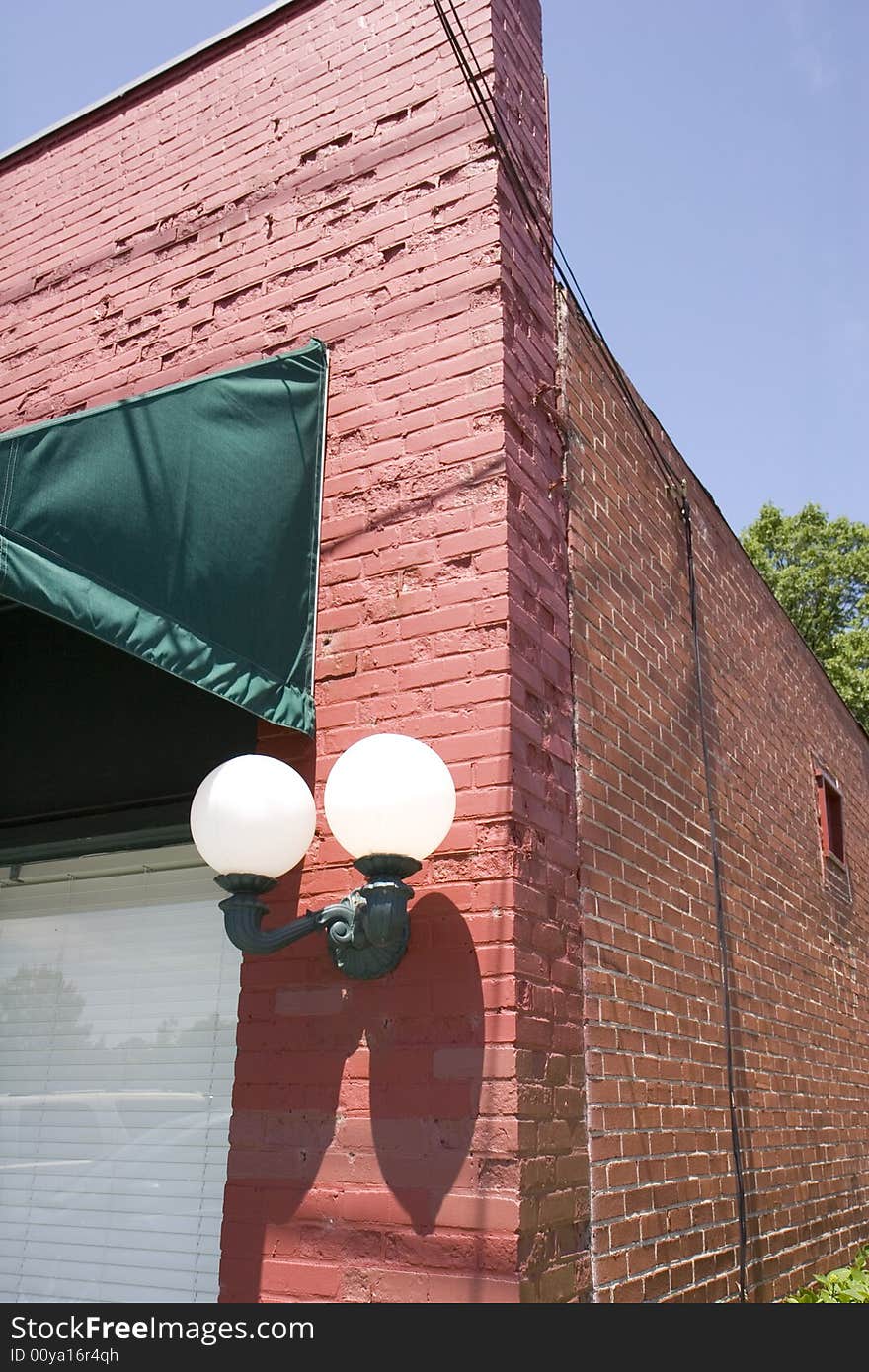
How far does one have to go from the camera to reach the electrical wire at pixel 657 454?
3.93 metres

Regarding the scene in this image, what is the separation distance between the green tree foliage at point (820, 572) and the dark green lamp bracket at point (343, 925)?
17722mm

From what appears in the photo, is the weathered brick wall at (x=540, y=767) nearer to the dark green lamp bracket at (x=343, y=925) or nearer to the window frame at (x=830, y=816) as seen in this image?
the dark green lamp bracket at (x=343, y=925)

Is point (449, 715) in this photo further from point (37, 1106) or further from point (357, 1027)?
point (37, 1106)

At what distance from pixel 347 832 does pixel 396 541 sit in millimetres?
1098

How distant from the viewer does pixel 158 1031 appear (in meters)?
3.63

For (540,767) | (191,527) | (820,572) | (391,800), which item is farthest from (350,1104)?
(820,572)

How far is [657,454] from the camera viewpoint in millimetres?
5203

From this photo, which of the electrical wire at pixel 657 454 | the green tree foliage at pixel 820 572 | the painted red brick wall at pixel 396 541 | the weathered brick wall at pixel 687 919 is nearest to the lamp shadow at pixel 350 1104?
the painted red brick wall at pixel 396 541

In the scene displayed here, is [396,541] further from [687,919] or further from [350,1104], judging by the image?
[687,919]

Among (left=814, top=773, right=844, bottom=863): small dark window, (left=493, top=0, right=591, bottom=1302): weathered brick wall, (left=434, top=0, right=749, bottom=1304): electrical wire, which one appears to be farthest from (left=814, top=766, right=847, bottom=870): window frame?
(left=493, top=0, right=591, bottom=1302): weathered brick wall

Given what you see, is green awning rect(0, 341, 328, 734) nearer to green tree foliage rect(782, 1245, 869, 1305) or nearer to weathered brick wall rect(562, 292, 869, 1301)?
weathered brick wall rect(562, 292, 869, 1301)

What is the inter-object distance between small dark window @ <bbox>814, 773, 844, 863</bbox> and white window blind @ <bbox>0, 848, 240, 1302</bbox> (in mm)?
4965

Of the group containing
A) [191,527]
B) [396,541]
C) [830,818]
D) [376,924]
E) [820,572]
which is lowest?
[376,924]
